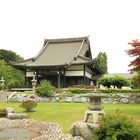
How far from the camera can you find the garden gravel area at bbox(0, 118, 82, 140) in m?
15.4

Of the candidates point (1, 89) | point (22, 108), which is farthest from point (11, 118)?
point (1, 89)

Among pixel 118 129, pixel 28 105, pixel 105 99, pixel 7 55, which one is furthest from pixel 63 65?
pixel 7 55

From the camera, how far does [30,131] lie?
18000 millimetres

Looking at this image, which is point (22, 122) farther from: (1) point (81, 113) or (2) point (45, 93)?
(2) point (45, 93)

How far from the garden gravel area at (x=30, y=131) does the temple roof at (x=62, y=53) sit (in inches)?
1002

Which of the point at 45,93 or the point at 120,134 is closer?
the point at 120,134

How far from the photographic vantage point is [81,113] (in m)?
23.7

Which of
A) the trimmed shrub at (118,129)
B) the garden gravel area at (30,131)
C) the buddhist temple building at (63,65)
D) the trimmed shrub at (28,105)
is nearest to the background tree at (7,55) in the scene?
the buddhist temple building at (63,65)

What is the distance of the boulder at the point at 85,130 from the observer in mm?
14234

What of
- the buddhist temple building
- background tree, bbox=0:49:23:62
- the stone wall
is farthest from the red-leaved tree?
background tree, bbox=0:49:23:62

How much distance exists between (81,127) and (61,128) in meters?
3.76

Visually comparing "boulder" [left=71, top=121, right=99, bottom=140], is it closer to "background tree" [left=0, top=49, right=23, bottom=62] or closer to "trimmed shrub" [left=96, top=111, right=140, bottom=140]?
"trimmed shrub" [left=96, top=111, right=140, bottom=140]

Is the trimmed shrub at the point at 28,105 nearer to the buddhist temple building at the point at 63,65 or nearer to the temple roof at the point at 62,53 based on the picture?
the buddhist temple building at the point at 63,65

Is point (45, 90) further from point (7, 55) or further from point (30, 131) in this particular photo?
point (7, 55)
